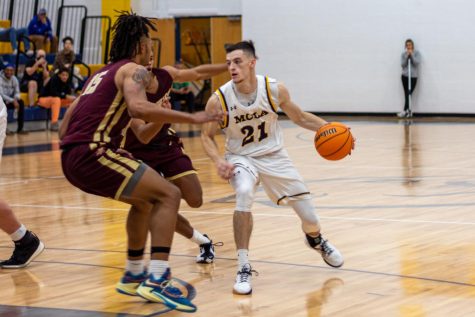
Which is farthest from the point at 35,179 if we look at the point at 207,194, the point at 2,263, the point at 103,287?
the point at 103,287

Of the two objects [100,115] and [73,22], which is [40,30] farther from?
[100,115]

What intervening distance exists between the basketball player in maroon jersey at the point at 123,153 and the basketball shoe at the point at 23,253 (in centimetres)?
151

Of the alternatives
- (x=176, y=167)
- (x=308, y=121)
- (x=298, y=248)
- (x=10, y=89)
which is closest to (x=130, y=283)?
(x=176, y=167)

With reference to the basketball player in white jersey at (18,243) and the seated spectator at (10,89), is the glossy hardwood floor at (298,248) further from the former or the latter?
the seated spectator at (10,89)

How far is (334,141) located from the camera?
22.5ft

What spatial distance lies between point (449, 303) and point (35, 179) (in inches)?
319

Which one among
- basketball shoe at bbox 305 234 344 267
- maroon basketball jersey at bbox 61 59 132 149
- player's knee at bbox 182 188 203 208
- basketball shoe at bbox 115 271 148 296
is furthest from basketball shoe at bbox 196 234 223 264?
maroon basketball jersey at bbox 61 59 132 149

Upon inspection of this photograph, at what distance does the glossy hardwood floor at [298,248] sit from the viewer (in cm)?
579

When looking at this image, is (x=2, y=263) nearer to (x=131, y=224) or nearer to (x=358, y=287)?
(x=131, y=224)

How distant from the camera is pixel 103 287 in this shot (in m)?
6.32

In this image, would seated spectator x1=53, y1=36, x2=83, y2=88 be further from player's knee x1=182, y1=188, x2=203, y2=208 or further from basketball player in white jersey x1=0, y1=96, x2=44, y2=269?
player's knee x1=182, y1=188, x2=203, y2=208

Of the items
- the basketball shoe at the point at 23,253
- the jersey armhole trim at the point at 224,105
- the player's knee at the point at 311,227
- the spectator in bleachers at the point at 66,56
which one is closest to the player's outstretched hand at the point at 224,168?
the jersey armhole trim at the point at 224,105

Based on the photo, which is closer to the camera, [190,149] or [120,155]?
[120,155]

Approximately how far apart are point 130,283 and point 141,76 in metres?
1.32
